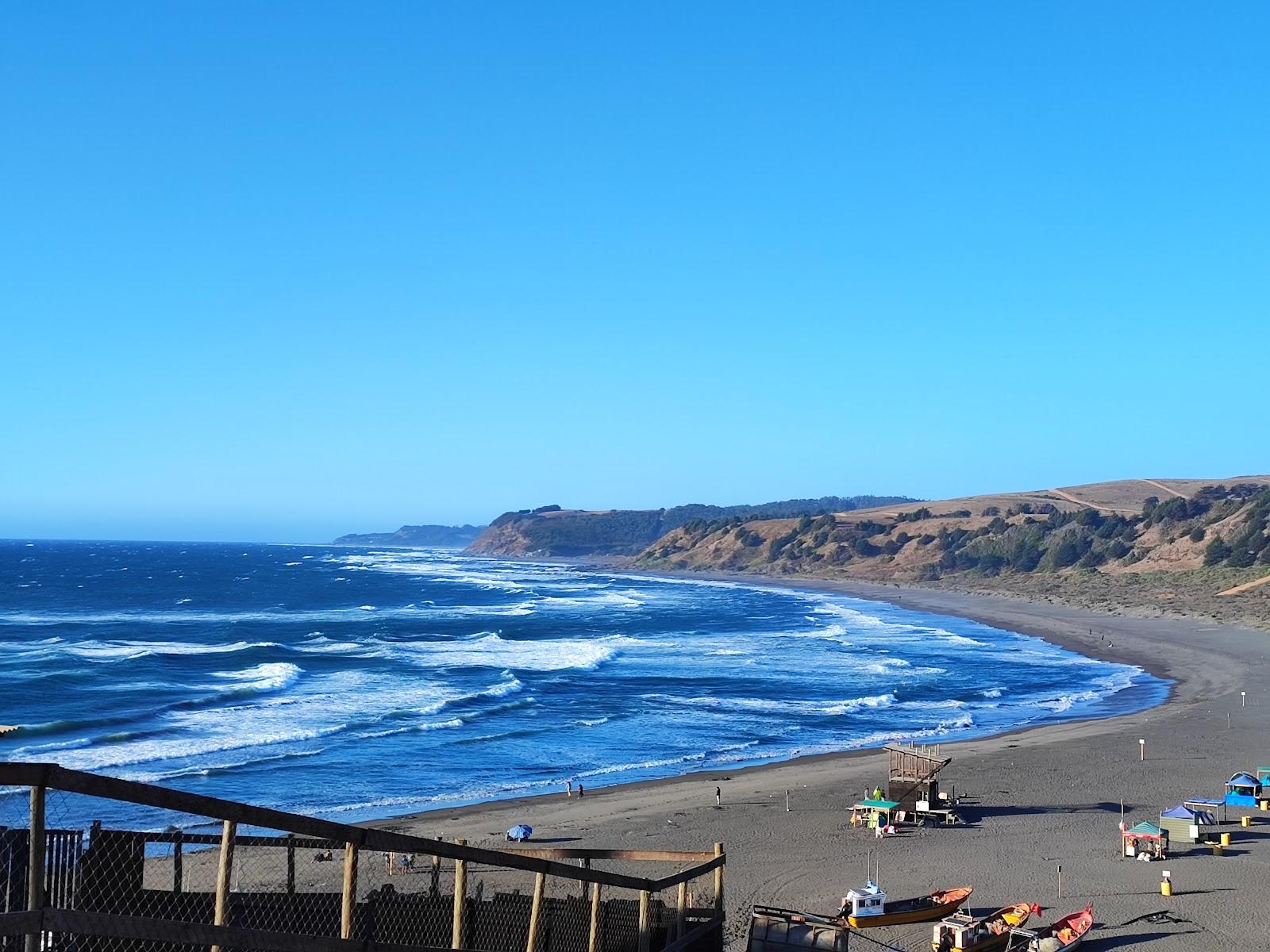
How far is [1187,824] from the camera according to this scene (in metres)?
26.6

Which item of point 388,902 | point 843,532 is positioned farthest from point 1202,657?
point 843,532

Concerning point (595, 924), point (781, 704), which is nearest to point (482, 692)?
point (781, 704)

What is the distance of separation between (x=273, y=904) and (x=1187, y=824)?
77.6ft

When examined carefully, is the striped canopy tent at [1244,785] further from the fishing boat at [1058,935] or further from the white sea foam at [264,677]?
the white sea foam at [264,677]

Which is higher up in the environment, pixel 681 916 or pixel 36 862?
pixel 36 862

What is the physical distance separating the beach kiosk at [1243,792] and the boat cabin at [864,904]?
1422cm

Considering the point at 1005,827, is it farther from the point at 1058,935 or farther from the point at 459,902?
the point at 459,902

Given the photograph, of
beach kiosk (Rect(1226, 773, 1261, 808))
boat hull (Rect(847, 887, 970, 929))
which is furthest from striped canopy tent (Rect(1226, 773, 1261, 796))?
boat hull (Rect(847, 887, 970, 929))

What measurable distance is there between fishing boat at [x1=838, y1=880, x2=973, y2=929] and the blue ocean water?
14209mm

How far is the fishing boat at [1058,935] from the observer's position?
728 inches

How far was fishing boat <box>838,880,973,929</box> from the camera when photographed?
20312 mm

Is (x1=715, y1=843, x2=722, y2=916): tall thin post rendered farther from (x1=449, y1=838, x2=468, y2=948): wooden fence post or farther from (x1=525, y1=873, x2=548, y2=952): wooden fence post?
(x1=449, y1=838, x2=468, y2=948): wooden fence post

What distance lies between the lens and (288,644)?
7206 centimetres

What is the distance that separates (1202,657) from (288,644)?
52.8 m
